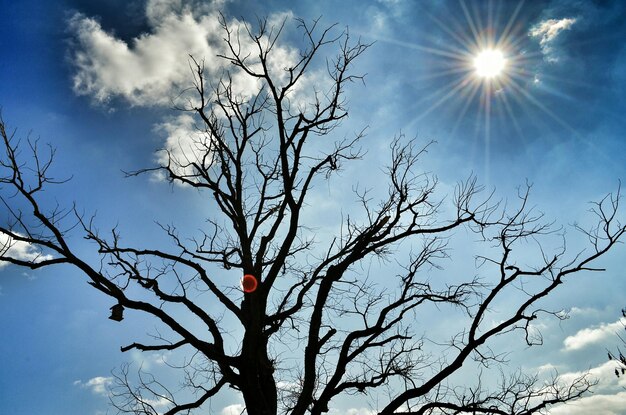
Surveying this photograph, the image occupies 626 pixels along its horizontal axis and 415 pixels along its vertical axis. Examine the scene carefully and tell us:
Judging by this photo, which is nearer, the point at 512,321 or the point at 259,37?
the point at 512,321

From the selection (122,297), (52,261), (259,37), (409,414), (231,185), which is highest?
(259,37)

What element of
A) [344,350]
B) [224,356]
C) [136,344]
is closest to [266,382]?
[224,356]

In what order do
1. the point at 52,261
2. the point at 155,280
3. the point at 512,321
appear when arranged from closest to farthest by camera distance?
the point at 52,261
the point at 512,321
the point at 155,280

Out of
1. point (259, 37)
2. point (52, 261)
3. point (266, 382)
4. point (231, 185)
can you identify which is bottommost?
point (266, 382)

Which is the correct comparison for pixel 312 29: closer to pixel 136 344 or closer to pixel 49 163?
pixel 49 163

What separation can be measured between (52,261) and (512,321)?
6223mm

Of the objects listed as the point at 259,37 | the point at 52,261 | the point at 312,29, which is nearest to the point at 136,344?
the point at 52,261

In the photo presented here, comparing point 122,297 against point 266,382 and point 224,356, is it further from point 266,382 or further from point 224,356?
point 266,382

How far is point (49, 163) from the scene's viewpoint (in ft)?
18.4

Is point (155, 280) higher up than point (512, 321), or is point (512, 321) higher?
point (155, 280)

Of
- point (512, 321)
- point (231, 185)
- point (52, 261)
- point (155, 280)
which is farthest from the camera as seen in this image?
point (231, 185)

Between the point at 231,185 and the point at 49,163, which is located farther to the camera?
the point at 231,185

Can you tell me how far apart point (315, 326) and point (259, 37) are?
4511 millimetres

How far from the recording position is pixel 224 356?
568 cm
